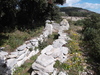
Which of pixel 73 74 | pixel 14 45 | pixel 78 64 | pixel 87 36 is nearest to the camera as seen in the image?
pixel 73 74

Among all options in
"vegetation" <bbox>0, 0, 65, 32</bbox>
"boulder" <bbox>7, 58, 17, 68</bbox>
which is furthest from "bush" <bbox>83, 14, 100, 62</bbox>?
"boulder" <bbox>7, 58, 17, 68</bbox>

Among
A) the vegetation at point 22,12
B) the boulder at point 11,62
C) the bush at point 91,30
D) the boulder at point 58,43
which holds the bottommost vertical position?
the boulder at point 11,62

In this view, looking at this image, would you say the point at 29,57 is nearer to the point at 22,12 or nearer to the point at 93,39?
the point at 93,39

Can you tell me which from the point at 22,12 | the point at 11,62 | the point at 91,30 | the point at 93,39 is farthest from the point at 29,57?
the point at 91,30

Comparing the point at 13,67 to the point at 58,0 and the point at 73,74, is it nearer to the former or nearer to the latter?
the point at 73,74

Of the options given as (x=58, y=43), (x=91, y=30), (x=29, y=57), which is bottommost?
(x=29, y=57)

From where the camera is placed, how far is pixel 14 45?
16.6 feet

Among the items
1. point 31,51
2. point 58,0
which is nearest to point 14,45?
point 31,51

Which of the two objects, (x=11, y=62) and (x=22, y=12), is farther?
(x=22, y=12)

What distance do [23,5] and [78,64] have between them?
6803mm

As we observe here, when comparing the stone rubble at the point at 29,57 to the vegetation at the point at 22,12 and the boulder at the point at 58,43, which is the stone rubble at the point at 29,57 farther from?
the vegetation at the point at 22,12

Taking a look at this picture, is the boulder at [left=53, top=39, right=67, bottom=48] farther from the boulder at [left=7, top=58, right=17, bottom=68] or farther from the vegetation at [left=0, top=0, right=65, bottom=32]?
the vegetation at [left=0, top=0, right=65, bottom=32]

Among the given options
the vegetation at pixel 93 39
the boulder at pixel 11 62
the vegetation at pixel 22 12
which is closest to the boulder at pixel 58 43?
the vegetation at pixel 93 39

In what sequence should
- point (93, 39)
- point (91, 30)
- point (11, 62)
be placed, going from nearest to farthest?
1. point (11, 62)
2. point (93, 39)
3. point (91, 30)
